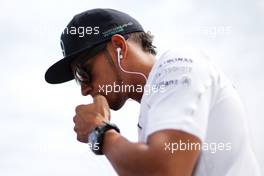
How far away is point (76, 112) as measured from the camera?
13.4ft

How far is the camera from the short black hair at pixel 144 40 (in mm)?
4973

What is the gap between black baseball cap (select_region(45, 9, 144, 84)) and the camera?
15.8 ft

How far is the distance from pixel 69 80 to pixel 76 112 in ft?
4.49

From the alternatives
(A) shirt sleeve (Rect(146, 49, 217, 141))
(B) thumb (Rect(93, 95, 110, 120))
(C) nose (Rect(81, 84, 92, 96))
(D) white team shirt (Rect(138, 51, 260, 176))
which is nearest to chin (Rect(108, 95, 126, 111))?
(C) nose (Rect(81, 84, 92, 96))

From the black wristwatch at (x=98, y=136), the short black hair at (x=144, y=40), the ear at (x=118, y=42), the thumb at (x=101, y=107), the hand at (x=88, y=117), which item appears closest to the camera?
the black wristwatch at (x=98, y=136)

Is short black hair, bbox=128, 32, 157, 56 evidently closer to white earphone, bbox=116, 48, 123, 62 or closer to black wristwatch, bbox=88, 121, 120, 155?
white earphone, bbox=116, 48, 123, 62

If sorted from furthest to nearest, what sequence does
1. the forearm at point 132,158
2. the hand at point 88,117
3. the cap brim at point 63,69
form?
the cap brim at point 63,69 < the hand at point 88,117 < the forearm at point 132,158

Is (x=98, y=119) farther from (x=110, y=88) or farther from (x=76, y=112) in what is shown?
(x=110, y=88)

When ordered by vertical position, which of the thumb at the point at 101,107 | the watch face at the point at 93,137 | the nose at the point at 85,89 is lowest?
the nose at the point at 85,89

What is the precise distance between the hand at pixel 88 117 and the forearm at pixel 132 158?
0.42 metres

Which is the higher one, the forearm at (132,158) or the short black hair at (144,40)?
the short black hair at (144,40)

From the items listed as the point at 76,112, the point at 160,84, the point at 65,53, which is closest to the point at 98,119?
the point at 76,112

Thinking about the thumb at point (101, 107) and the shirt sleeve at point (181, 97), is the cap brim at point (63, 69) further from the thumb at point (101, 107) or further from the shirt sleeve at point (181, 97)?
the shirt sleeve at point (181, 97)

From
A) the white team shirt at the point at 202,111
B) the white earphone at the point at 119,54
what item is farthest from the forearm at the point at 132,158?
the white earphone at the point at 119,54
